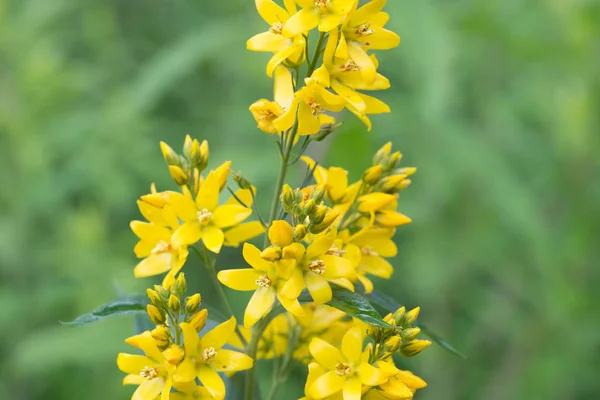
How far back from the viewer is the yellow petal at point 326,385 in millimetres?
1858

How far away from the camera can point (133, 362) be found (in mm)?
1965

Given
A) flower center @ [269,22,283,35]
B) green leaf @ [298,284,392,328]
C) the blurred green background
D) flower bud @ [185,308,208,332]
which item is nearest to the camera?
green leaf @ [298,284,392,328]

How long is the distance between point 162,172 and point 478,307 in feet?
8.27

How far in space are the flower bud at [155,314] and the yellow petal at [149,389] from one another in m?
0.16

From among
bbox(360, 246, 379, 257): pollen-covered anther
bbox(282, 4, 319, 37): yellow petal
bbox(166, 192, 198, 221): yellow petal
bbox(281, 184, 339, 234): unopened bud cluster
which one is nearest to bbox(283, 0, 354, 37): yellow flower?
bbox(282, 4, 319, 37): yellow petal

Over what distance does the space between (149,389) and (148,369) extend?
6cm

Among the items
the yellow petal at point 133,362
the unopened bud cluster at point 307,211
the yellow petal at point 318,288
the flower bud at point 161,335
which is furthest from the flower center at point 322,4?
the yellow petal at point 133,362

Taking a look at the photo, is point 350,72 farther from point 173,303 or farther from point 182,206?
Answer: point 173,303

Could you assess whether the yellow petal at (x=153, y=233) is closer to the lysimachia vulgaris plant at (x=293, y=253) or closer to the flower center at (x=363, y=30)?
the lysimachia vulgaris plant at (x=293, y=253)

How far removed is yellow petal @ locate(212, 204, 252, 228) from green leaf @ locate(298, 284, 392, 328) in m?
0.33

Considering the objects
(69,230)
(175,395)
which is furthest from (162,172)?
(175,395)

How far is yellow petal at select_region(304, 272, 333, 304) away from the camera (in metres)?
1.86

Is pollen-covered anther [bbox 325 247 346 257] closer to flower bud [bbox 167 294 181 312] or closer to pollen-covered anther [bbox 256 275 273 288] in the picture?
pollen-covered anther [bbox 256 275 273 288]

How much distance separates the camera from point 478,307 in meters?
5.22
